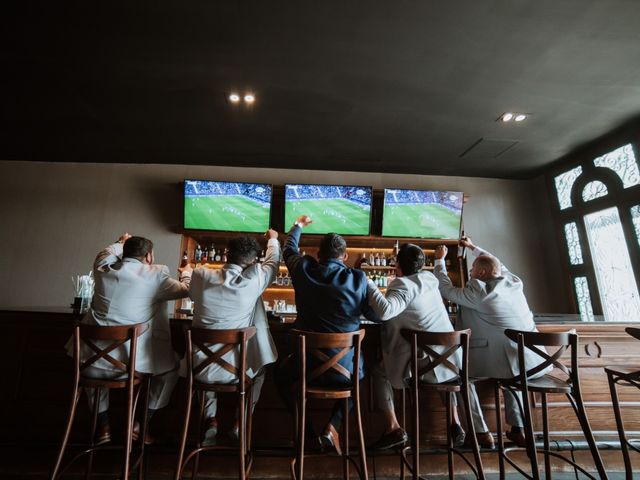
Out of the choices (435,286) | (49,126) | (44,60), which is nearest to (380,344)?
(435,286)

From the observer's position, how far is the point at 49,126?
401 centimetres

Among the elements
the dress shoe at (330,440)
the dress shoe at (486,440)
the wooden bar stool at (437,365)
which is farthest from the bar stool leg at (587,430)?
the dress shoe at (330,440)

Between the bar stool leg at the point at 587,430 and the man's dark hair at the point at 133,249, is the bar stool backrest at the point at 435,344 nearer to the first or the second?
the bar stool leg at the point at 587,430

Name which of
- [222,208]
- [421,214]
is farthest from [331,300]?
[421,214]

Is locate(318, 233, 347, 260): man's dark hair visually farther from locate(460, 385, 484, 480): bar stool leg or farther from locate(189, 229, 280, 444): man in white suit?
locate(460, 385, 484, 480): bar stool leg

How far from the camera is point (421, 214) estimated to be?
489 centimetres

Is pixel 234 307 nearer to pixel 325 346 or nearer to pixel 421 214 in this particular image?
pixel 325 346

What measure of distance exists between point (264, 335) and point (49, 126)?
158 inches

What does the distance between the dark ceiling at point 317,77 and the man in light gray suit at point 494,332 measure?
1.95 metres

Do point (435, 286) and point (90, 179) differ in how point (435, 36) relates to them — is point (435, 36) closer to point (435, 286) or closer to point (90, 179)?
point (435, 286)

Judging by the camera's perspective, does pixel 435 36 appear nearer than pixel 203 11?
No

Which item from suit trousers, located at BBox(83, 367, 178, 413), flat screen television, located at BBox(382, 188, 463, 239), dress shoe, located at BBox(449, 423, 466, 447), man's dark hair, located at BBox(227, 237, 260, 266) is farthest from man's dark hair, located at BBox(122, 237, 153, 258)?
flat screen television, located at BBox(382, 188, 463, 239)

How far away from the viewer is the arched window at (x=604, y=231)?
4066 mm

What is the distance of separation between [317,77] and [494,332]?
2.60 meters
